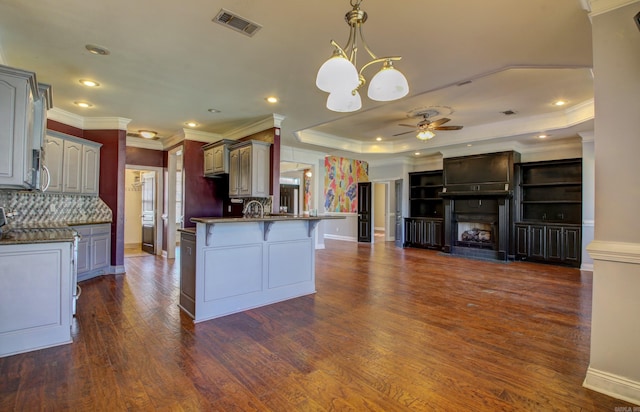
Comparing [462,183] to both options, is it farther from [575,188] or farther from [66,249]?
[66,249]

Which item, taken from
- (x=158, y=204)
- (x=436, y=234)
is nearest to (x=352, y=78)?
(x=158, y=204)

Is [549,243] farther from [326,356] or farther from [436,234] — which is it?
[326,356]

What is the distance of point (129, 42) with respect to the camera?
117 inches

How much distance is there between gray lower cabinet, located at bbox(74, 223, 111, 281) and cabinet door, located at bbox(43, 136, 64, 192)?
766 mm

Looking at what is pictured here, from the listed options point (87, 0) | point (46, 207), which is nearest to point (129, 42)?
point (87, 0)

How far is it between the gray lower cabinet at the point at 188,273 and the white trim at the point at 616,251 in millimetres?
3497

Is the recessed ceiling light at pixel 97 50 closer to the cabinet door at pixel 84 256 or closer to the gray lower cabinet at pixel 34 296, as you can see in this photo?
the gray lower cabinet at pixel 34 296

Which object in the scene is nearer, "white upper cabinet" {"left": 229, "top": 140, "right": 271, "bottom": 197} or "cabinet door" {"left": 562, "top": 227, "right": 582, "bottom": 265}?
"white upper cabinet" {"left": 229, "top": 140, "right": 271, "bottom": 197}

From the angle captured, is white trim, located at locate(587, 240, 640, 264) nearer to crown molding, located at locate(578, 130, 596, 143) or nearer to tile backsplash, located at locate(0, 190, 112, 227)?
crown molding, located at locate(578, 130, 596, 143)

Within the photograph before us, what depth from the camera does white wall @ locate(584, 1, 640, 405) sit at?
1983 millimetres

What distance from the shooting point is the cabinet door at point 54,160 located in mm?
4758

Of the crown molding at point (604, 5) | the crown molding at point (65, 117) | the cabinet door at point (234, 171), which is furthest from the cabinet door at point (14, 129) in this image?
the crown molding at point (604, 5)

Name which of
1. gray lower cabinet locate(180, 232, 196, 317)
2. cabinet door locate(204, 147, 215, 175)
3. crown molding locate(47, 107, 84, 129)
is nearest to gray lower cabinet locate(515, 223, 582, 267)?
cabinet door locate(204, 147, 215, 175)

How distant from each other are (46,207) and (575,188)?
406 inches
